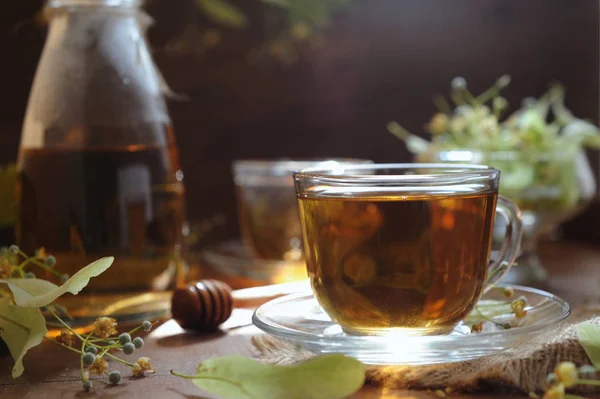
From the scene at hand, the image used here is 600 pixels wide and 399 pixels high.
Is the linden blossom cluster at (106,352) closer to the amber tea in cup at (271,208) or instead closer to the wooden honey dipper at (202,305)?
the wooden honey dipper at (202,305)

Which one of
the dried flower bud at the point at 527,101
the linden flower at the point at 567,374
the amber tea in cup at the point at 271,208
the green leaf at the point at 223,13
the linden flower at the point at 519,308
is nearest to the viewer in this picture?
the linden flower at the point at 567,374

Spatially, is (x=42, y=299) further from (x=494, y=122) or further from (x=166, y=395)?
(x=494, y=122)

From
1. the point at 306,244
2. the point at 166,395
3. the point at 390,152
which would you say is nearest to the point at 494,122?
the point at 390,152

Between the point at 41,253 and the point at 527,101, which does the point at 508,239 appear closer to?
the point at 41,253

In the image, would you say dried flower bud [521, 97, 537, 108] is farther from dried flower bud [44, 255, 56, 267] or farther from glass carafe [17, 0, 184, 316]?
dried flower bud [44, 255, 56, 267]

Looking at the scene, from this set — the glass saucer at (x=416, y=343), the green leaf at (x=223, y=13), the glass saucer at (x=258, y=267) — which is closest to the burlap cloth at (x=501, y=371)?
the glass saucer at (x=416, y=343)

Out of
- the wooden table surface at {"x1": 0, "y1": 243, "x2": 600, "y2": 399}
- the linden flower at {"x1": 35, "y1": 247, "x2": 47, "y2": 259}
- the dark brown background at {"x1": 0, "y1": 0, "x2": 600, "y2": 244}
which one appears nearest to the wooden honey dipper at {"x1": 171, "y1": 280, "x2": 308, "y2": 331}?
the wooden table surface at {"x1": 0, "y1": 243, "x2": 600, "y2": 399}
